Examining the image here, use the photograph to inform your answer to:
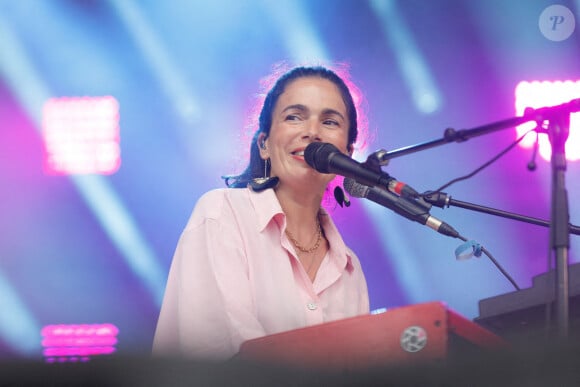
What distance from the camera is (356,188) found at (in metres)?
1.88

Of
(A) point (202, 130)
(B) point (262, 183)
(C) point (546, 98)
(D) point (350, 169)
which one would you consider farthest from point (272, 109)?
(C) point (546, 98)

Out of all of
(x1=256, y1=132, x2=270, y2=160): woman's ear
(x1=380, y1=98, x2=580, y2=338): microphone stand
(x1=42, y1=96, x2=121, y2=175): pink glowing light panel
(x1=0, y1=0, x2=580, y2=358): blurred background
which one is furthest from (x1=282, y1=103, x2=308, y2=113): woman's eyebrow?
(x1=42, y1=96, x2=121, y2=175): pink glowing light panel

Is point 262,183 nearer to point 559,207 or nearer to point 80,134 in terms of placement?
point 559,207

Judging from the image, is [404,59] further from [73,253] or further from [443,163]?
[73,253]

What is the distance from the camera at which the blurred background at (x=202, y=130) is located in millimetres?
4004

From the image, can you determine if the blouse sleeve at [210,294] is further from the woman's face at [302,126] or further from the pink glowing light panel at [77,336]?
the pink glowing light panel at [77,336]

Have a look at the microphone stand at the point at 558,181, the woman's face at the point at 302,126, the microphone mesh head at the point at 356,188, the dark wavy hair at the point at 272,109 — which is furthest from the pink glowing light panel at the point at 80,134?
the microphone stand at the point at 558,181

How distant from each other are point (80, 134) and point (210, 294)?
8.00 ft

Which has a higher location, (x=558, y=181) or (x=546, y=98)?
(x=546, y=98)

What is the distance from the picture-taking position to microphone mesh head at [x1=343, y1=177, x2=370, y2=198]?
5.98ft

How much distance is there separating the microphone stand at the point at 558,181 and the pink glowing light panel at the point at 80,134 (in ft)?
9.11

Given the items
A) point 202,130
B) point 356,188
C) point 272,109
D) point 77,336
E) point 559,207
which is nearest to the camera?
point 559,207

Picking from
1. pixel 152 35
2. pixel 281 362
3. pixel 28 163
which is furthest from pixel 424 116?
pixel 281 362

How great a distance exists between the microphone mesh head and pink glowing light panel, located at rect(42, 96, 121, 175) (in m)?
2.43
